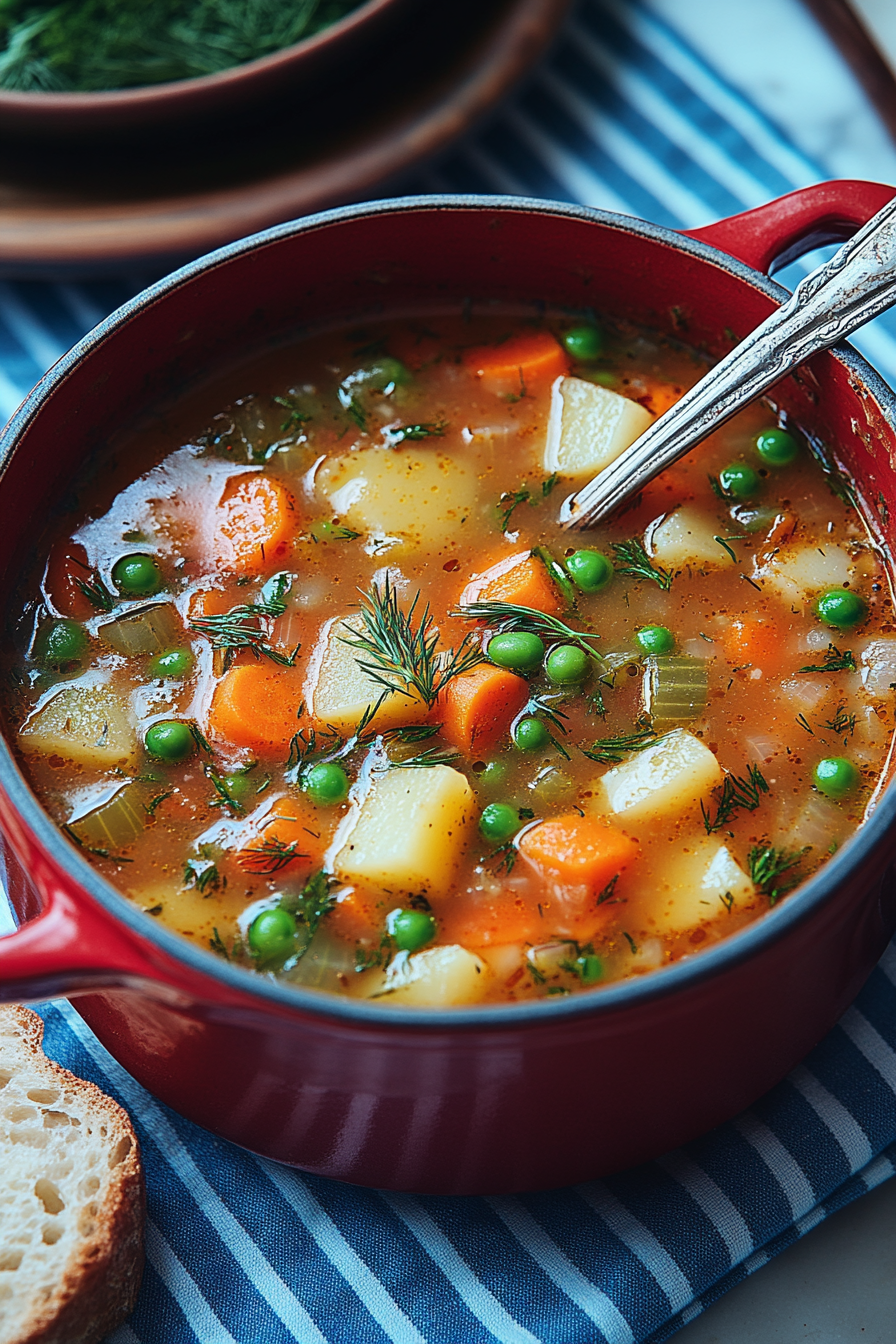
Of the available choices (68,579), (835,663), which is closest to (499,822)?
(835,663)

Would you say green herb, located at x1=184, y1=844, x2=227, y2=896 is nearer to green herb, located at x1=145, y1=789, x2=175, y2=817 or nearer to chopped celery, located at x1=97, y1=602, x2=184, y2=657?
green herb, located at x1=145, y1=789, x2=175, y2=817

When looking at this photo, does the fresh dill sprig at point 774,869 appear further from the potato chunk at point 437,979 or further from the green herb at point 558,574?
the green herb at point 558,574

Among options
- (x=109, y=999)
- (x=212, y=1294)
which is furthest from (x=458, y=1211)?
(x=109, y=999)

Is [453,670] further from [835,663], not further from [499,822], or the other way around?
[835,663]

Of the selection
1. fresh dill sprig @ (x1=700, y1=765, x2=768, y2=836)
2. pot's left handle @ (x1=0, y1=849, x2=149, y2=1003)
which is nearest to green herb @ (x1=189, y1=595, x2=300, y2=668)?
pot's left handle @ (x1=0, y1=849, x2=149, y2=1003)

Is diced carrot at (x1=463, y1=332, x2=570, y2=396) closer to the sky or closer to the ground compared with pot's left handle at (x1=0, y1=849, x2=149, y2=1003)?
closer to the sky

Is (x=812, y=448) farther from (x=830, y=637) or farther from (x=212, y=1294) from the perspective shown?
(x=212, y=1294)
